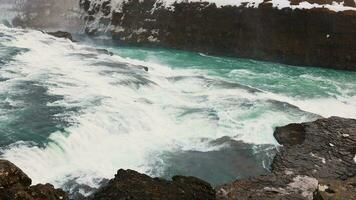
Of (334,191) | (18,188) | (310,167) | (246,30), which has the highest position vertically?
(246,30)

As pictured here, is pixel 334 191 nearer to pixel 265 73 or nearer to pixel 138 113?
pixel 138 113

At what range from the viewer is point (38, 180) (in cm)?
1370

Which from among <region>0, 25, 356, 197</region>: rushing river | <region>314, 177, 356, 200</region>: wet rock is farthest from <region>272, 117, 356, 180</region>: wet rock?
<region>314, 177, 356, 200</region>: wet rock

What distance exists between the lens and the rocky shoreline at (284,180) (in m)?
10.5

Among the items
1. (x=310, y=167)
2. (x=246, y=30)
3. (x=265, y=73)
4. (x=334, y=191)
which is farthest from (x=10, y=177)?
(x=246, y=30)

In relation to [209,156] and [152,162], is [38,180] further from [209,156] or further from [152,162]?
[209,156]

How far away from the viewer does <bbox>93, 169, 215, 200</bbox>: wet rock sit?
37.6 feet

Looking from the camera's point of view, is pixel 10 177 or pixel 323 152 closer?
pixel 10 177

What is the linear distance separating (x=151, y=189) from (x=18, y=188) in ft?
11.3

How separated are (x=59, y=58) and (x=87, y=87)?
714 centimetres

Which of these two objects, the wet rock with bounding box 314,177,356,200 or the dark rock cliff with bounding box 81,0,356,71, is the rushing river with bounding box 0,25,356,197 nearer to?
the wet rock with bounding box 314,177,356,200

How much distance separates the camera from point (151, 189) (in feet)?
38.7

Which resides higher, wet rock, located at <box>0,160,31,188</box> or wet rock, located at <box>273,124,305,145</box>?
wet rock, located at <box>0,160,31,188</box>

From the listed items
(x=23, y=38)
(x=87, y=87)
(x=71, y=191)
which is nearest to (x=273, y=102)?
(x=87, y=87)
